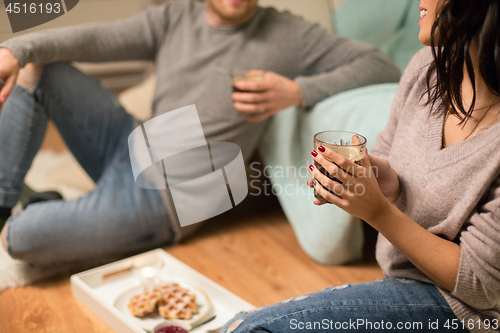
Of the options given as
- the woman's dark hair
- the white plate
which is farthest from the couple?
the white plate

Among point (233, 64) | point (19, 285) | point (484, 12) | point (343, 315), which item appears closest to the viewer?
point (484, 12)

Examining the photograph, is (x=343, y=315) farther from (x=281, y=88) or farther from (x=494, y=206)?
(x=281, y=88)

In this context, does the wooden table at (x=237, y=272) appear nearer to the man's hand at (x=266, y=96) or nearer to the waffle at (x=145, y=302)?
the waffle at (x=145, y=302)

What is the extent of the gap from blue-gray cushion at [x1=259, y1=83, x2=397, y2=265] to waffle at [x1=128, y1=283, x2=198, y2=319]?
13.3 inches

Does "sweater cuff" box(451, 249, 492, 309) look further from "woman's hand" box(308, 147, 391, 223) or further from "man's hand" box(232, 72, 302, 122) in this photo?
"man's hand" box(232, 72, 302, 122)

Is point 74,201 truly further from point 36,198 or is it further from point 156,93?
point 156,93

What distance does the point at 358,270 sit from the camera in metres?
0.97

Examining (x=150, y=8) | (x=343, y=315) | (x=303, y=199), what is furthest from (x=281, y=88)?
(x=343, y=315)

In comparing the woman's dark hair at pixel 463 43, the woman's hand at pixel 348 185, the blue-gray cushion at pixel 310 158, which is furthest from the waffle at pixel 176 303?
the woman's dark hair at pixel 463 43

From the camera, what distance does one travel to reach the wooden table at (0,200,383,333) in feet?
2.61

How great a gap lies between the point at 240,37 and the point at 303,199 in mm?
406

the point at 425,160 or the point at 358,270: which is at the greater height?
the point at 425,160

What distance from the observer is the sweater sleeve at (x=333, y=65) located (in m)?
1.01

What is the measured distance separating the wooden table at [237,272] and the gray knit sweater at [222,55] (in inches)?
5.6
